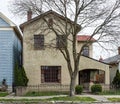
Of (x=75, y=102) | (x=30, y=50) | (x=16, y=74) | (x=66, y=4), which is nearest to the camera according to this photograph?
(x=75, y=102)

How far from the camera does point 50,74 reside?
1623 inches

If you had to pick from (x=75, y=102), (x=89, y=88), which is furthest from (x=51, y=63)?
(x=75, y=102)

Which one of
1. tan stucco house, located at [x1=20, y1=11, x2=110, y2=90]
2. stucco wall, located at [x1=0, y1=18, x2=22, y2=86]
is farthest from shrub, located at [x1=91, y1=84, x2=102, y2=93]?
stucco wall, located at [x1=0, y1=18, x2=22, y2=86]

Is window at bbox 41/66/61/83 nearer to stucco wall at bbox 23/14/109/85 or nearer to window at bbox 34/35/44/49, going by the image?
stucco wall at bbox 23/14/109/85

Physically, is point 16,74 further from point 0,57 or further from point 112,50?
point 112,50

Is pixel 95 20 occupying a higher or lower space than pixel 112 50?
higher

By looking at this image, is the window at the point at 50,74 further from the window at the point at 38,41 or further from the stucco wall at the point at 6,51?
the stucco wall at the point at 6,51

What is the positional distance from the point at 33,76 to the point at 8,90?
3272 mm

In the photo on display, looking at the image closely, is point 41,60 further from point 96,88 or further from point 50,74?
point 96,88

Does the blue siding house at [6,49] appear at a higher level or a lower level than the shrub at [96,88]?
higher

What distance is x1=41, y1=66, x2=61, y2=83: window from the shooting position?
41.1 metres

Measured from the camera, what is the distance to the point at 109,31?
1318 inches

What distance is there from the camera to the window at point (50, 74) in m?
41.1

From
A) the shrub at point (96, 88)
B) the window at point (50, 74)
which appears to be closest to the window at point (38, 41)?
the window at point (50, 74)
